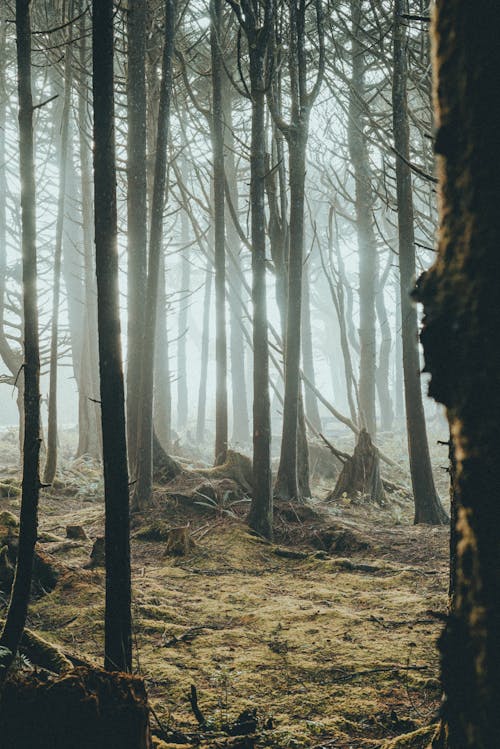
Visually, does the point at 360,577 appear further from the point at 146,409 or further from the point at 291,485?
the point at 146,409

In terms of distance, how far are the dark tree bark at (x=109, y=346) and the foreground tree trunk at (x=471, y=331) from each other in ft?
7.83

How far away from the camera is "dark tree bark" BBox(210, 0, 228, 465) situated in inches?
354

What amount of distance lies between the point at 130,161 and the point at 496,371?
8677mm

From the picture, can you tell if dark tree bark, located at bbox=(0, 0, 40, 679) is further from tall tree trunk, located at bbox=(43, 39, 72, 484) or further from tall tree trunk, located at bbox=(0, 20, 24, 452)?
tall tree trunk, located at bbox=(43, 39, 72, 484)

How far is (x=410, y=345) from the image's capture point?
862 cm

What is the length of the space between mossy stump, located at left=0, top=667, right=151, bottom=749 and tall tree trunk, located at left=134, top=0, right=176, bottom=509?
18.7 ft

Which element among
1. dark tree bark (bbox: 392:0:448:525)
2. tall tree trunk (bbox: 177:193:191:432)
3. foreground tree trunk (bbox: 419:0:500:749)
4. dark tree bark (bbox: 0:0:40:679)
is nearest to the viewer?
foreground tree trunk (bbox: 419:0:500:749)

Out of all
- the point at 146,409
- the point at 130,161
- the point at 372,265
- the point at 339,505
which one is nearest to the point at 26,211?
the point at 146,409

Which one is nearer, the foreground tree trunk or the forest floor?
the foreground tree trunk

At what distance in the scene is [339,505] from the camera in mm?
9617

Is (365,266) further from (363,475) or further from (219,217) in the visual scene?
(363,475)

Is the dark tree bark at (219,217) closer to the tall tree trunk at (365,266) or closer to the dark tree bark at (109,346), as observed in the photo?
the dark tree bark at (109,346)

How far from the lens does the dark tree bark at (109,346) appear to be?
137 inches

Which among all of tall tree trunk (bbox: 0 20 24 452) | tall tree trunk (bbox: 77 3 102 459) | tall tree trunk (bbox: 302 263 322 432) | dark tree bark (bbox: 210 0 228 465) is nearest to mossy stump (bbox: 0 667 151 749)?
tall tree trunk (bbox: 0 20 24 452)
